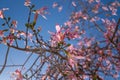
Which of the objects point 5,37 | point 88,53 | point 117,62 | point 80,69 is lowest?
point 117,62

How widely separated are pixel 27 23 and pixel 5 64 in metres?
0.94

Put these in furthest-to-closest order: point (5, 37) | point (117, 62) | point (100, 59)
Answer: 1. point (117, 62)
2. point (100, 59)
3. point (5, 37)

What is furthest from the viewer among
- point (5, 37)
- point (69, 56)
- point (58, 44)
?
point (5, 37)

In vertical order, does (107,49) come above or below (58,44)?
below

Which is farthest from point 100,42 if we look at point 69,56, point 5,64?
point 69,56

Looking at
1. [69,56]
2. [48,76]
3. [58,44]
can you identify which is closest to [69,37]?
[58,44]

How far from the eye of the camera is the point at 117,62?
8.21 metres

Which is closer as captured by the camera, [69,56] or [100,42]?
[69,56]

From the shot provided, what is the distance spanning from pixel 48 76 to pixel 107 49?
1731mm

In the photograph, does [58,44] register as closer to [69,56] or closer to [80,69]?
[69,56]

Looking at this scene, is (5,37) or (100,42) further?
(100,42)

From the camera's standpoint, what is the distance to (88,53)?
707 cm

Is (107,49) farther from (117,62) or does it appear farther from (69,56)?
(69,56)

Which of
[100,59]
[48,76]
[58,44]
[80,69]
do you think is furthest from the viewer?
[100,59]
